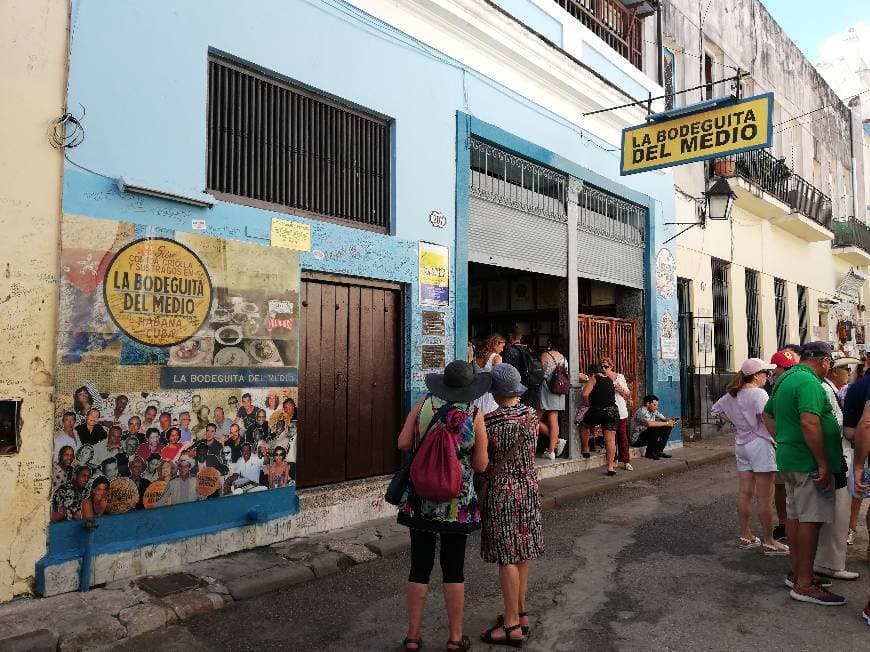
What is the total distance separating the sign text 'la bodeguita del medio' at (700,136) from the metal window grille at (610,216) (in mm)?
1177

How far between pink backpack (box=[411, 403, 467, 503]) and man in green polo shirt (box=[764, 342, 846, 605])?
2.34 meters

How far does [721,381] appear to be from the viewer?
505 inches

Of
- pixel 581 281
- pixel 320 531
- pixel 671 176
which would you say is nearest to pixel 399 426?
pixel 320 531

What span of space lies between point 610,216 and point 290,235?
631 centimetres

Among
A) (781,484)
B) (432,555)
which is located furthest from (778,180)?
(432,555)

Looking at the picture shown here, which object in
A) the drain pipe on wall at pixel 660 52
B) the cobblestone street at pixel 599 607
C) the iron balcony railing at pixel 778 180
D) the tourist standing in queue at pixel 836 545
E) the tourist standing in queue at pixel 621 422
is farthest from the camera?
the iron balcony railing at pixel 778 180

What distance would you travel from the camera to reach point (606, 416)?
8.55m

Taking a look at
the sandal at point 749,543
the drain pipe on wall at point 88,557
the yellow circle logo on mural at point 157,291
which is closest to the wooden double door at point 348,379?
the yellow circle logo on mural at point 157,291

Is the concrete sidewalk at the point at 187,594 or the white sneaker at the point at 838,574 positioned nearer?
the concrete sidewalk at the point at 187,594

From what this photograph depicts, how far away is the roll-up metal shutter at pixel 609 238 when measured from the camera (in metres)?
9.80

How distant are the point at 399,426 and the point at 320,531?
1.40 m

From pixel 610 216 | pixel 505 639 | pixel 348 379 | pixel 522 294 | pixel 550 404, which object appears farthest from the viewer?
pixel 522 294

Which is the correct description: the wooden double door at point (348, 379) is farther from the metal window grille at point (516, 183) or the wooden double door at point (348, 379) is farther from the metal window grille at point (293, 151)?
the metal window grille at point (516, 183)

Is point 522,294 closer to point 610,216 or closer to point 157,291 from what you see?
point 610,216
